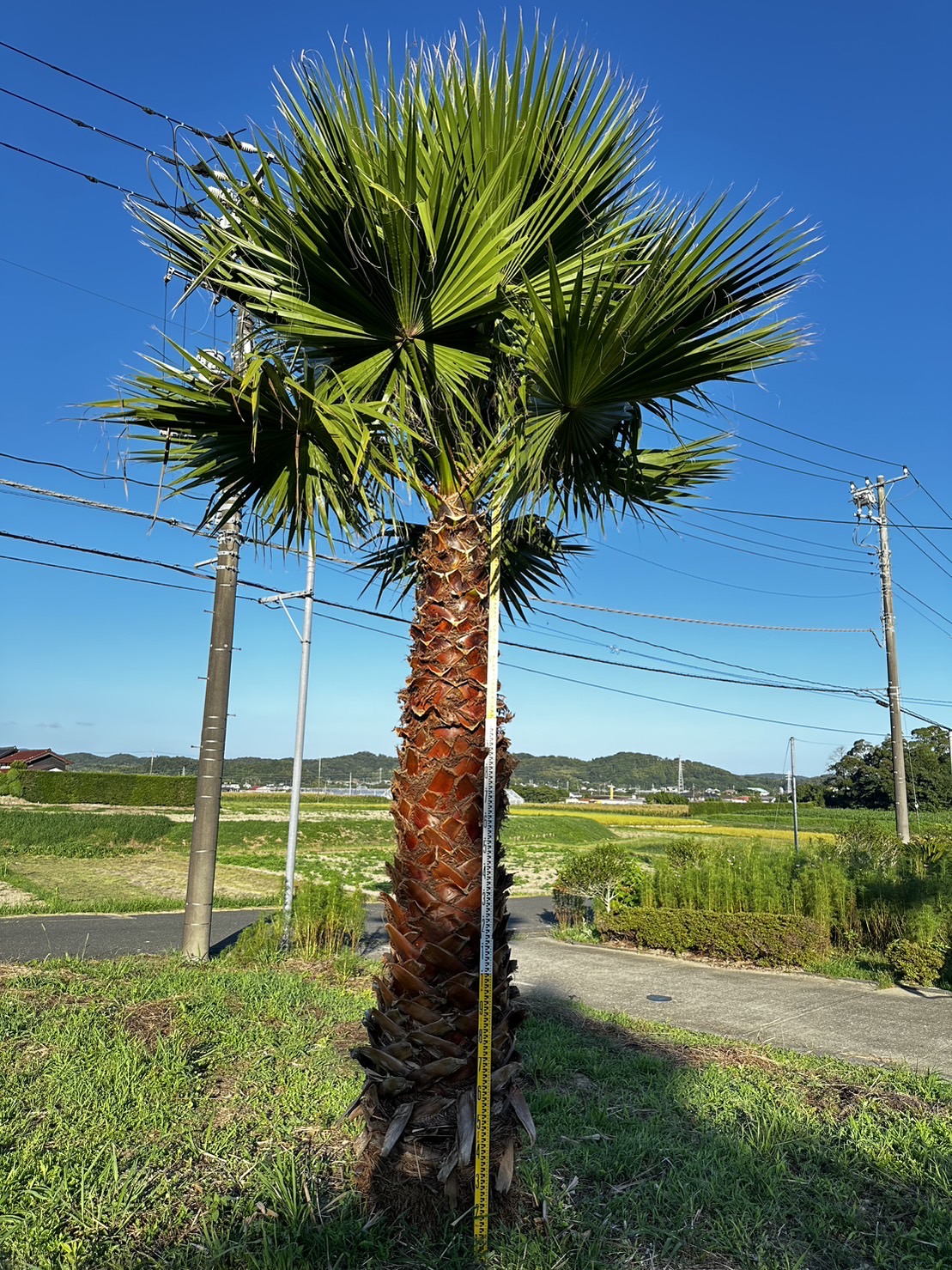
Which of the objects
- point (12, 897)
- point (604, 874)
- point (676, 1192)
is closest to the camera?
point (676, 1192)

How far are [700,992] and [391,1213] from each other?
23.9 feet

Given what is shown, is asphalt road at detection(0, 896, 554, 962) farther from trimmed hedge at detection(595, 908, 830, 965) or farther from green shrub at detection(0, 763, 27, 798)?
green shrub at detection(0, 763, 27, 798)

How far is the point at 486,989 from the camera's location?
362cm

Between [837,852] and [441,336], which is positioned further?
[837,852]

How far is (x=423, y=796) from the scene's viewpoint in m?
3.87

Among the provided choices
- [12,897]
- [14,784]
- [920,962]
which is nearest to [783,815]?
[14,784]

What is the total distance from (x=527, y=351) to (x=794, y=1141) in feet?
14.3

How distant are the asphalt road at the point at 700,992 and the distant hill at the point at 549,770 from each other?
122 metres

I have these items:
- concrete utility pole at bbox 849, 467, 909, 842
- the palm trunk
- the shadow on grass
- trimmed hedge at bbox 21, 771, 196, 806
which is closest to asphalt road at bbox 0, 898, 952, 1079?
the shadow on grass

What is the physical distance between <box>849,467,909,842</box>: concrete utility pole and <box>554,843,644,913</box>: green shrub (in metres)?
8.17

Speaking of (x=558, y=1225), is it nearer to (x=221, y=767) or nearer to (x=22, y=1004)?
(x=22, y=1004)

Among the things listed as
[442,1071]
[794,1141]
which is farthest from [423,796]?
[794,1141]

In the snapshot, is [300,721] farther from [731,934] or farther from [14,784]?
[14,784]

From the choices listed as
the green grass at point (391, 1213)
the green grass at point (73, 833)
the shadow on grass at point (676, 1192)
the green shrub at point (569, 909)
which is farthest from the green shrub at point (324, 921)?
the green grass at point (73, 833)
